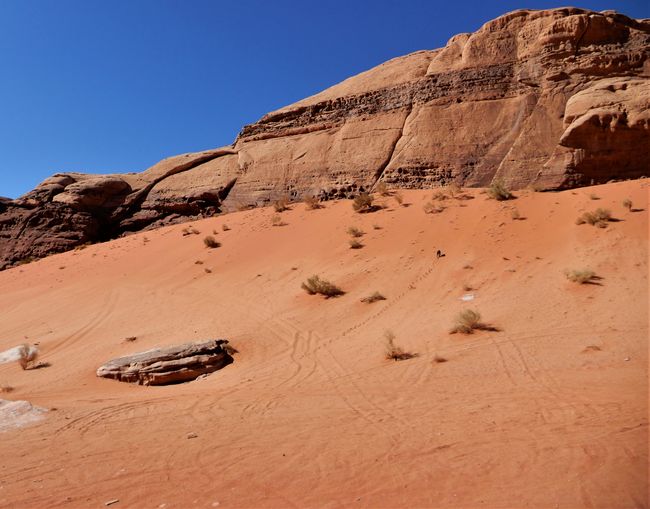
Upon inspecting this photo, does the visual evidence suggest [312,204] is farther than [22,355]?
Yes

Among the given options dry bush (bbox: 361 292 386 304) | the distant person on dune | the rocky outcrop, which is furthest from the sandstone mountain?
the distant person on dune

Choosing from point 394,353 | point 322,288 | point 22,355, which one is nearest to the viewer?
point 394,353

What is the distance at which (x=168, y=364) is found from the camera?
30.7 ft

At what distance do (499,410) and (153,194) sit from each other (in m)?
22.7

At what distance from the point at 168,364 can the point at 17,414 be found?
9.52ft

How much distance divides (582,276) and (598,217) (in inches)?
144

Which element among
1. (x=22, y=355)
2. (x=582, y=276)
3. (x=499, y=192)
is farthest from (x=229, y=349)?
(x=499, y=192)

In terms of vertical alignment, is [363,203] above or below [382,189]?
below

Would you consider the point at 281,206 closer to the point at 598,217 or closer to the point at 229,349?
the point at 229,349

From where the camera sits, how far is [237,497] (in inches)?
167

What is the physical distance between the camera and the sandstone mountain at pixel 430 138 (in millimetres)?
16422

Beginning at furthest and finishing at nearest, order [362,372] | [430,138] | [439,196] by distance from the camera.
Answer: [430,138] → [439,196] → [362,372]

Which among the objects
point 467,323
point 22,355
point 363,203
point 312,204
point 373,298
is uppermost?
point 312,204

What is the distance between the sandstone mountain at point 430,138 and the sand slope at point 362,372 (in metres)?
1.65
